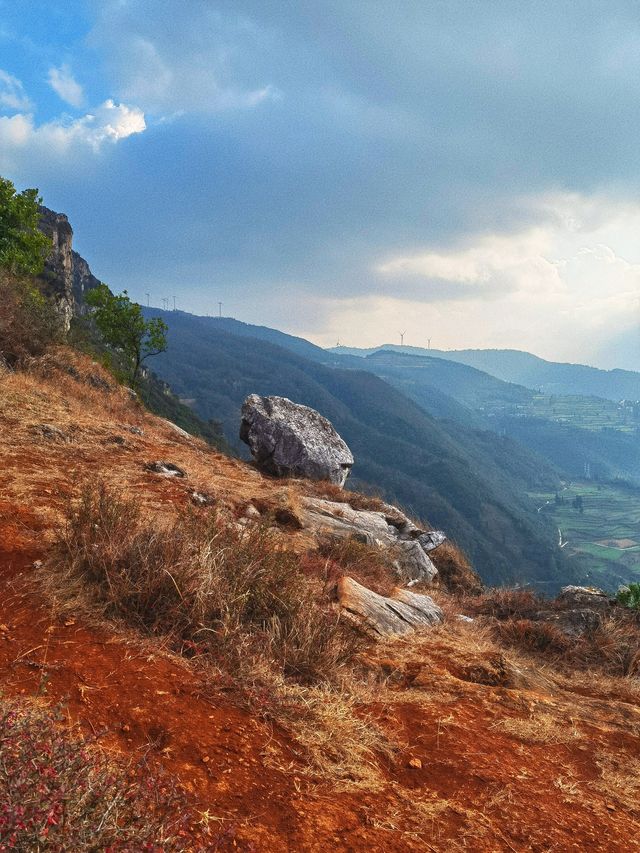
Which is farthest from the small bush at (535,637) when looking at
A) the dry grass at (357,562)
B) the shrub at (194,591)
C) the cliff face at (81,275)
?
the cliff face at (81,275)

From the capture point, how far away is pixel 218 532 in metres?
5.70

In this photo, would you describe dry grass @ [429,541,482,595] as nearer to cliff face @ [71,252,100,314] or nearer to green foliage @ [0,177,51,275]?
green foliage @ [0,177,51,275]

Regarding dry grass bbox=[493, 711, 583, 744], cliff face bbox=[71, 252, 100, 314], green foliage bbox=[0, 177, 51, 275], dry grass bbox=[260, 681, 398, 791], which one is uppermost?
cliff face bbox=[71, 252, 100, 314]

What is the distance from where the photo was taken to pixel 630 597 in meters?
11.3

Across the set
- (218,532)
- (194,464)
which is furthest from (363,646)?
(194,464)

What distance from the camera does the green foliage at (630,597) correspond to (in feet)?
36.2

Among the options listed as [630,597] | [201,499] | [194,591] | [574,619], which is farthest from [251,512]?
[630,597]

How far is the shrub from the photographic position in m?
4.45

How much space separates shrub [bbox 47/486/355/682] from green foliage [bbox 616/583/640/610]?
8632mm

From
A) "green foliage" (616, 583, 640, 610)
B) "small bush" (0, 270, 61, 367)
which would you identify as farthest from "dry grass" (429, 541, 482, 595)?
"small bush" (0, 270, 61, 367)

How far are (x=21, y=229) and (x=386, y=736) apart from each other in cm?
3568

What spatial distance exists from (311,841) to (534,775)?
2.16m

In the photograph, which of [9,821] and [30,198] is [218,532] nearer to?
[9,821]

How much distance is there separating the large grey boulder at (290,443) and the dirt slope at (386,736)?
13404 mm
